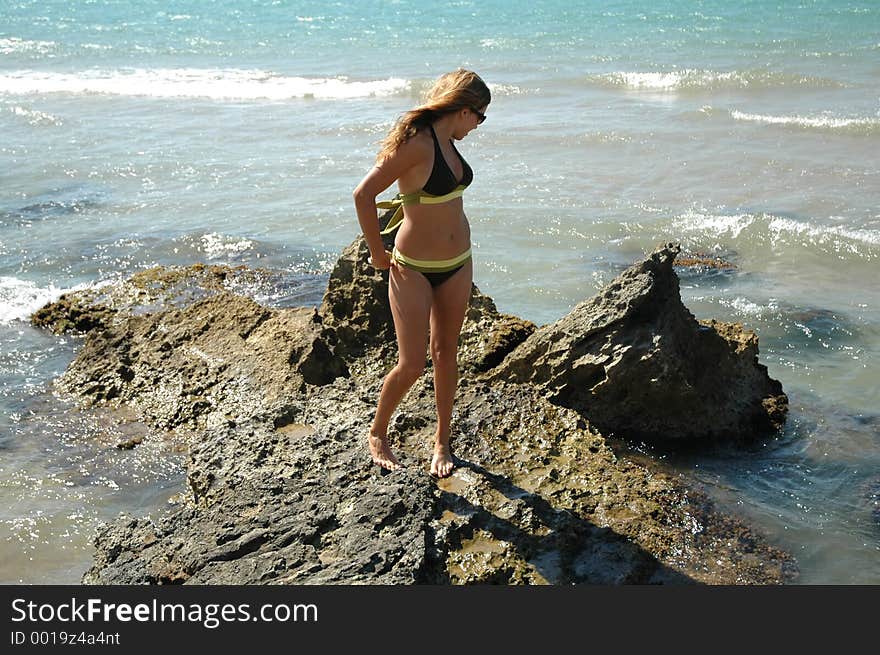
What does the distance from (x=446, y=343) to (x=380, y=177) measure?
0.96m

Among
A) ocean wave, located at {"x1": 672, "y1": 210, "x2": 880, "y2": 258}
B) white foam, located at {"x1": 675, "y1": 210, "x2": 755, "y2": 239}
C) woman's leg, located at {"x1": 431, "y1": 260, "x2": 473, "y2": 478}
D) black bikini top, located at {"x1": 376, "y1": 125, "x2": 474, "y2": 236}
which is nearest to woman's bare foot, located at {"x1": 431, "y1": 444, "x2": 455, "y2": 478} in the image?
woman's leg, located at {"x1": 431, "y1": 260, "x2": 473, "y2": 478}

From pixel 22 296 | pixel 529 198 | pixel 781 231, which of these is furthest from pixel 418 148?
pixel 529 198

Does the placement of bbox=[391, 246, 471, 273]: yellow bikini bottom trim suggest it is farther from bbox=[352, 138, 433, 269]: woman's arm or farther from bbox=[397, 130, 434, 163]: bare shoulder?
bbox=[397, 130, 434, 163]: bare shoulder

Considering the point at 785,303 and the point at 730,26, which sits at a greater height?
the point at 730,26

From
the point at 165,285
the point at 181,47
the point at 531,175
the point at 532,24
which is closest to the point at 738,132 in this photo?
the point at 531,175

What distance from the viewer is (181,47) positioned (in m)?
33.0

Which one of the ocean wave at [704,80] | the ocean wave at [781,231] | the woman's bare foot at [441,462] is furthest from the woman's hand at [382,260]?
the ocean wave at [704,80]

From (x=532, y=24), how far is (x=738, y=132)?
17.5 m

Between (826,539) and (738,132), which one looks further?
(738,132)

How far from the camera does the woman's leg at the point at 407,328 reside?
490 centimetres

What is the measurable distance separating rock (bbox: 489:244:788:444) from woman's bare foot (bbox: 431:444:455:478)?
1124 millimetres

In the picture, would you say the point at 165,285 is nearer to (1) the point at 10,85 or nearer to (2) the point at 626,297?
(2) the point at 626,297

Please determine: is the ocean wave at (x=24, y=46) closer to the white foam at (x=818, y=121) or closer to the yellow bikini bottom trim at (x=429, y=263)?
the white foam at (x=818, y=121)

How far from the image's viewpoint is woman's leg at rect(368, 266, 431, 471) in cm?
490
